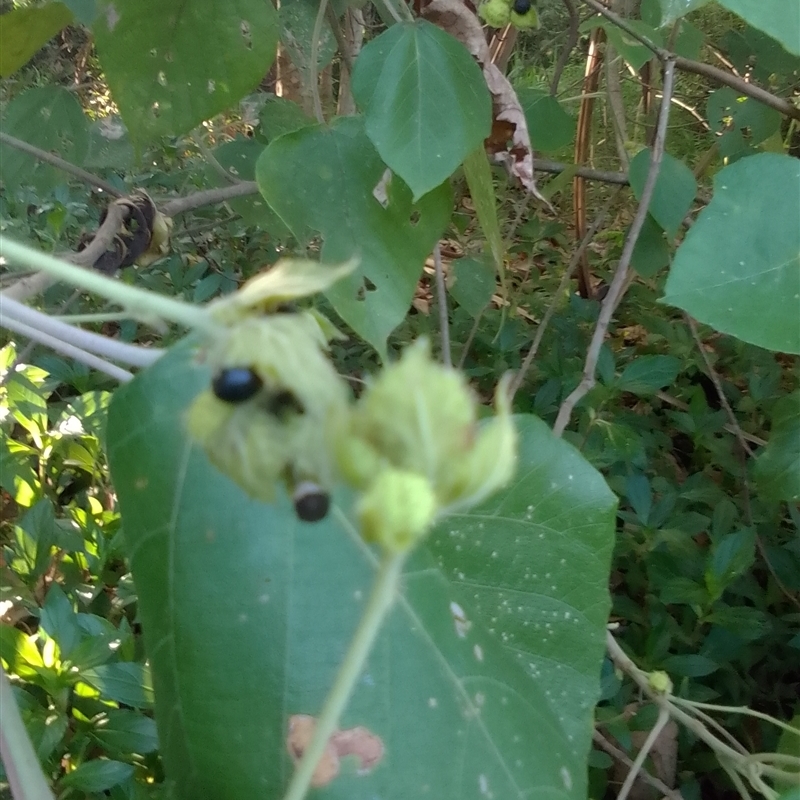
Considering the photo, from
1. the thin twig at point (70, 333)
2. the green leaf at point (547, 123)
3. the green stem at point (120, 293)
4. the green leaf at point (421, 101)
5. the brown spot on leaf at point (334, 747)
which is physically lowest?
the brown spot on leaf at point (334, 747)

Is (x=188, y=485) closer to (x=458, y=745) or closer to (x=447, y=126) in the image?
(x=458, y=745)

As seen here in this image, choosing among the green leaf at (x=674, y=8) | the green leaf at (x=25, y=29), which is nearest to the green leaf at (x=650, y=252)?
the green leaf at (x=674, y=8)

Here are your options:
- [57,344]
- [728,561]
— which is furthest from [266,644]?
[728,561]

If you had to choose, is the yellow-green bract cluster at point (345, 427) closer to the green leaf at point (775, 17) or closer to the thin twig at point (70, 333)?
the thin twig at point (70, 333)

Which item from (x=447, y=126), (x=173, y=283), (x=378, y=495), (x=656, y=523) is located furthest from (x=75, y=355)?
(x=173, y=283)

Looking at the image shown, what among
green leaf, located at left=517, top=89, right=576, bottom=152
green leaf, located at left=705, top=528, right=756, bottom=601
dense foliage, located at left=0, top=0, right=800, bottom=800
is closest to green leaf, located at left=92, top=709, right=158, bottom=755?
dense foliage, located at left=0, top=0, right=800, bottom=800
